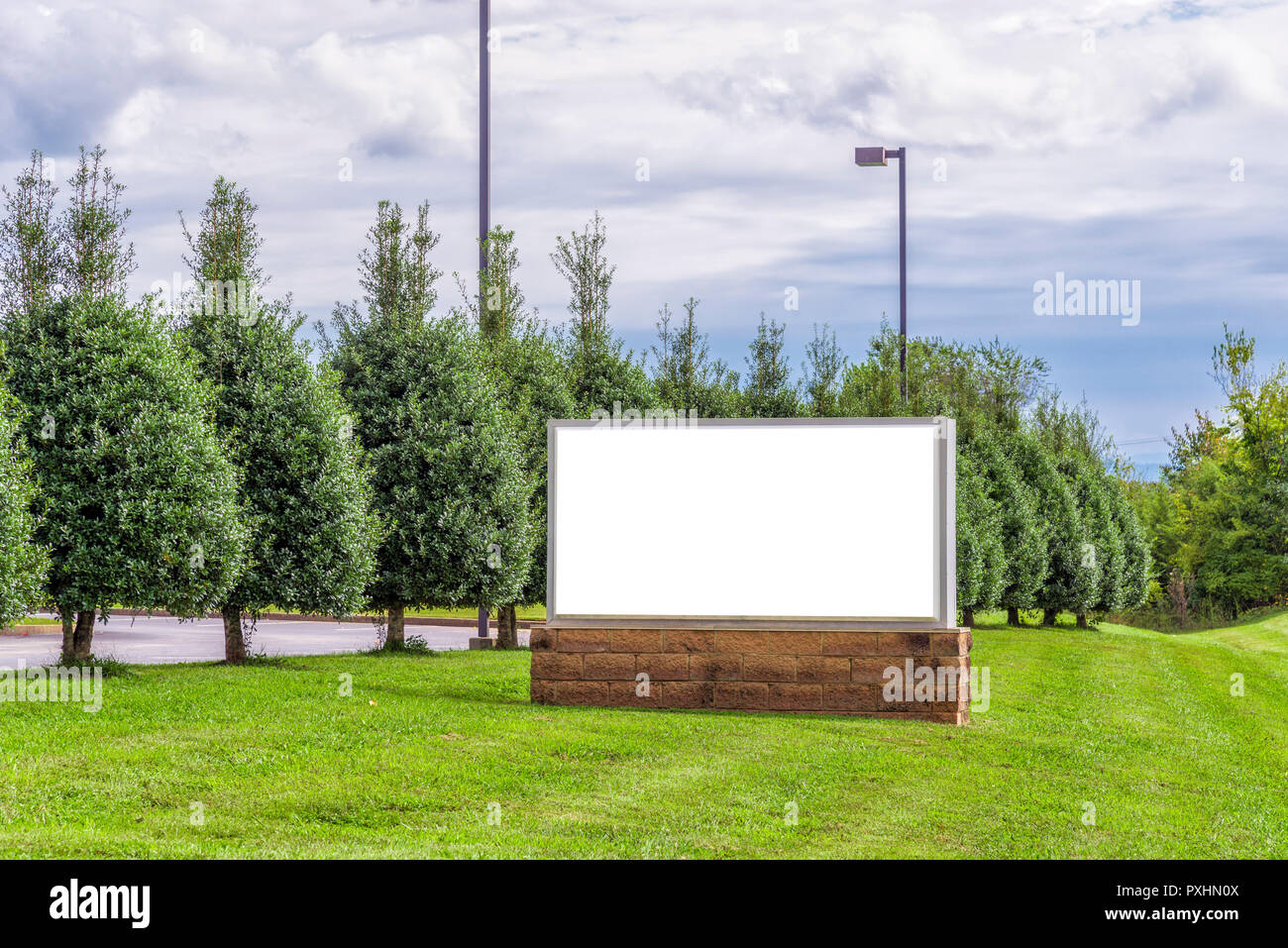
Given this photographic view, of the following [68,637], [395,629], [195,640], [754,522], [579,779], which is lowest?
[195,640]

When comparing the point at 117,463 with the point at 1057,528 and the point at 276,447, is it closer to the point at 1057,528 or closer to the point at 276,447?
the point at 276,447

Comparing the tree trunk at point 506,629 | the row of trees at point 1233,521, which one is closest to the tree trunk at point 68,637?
the tree trunk at point 506,629

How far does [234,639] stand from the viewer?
18234 mm

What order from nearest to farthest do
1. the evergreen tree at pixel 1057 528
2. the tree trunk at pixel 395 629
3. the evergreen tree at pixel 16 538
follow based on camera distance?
the evergreen tree at pixel 16 538
the tree trunk at pixel 395 629
the evergreen tree at pixel 1057 528

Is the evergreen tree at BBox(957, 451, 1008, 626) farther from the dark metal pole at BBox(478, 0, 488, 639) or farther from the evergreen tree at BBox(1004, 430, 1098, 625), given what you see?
the dark metal pole at BBox(478, 0, 488, 639)

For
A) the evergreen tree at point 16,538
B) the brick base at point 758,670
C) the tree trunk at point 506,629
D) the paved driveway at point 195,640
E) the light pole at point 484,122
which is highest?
the light pole at point 484,122

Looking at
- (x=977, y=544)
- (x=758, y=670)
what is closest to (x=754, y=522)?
(x=758, y=670)

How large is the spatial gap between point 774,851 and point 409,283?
1514cm

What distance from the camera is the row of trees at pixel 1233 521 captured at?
4650cm

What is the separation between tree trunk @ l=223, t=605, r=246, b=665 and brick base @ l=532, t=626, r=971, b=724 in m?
5.63

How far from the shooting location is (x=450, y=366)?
20531 millimetres

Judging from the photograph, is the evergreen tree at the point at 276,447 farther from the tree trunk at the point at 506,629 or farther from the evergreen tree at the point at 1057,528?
the evergreen tree at the point at 1057,528

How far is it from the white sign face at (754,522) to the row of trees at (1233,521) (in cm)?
3617

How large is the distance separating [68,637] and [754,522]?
374 inches
